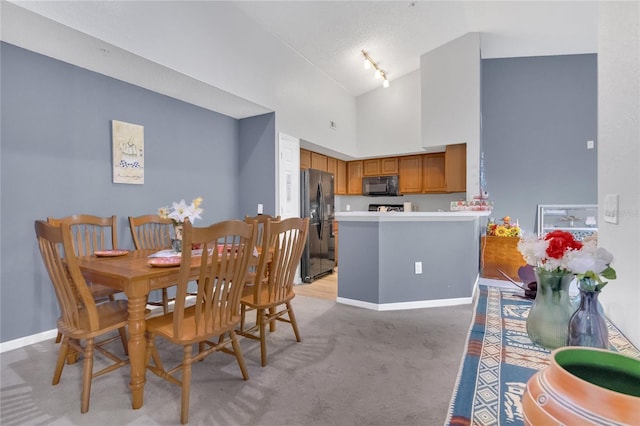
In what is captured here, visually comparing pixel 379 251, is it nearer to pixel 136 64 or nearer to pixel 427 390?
pixel 427 390

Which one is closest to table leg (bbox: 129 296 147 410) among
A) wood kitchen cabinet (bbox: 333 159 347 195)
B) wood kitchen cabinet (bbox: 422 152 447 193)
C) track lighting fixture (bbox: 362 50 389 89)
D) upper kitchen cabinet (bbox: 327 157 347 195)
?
track lighting fixture (bbox: 362 50 389 89)

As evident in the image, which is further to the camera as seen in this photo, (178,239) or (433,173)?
(433,173)

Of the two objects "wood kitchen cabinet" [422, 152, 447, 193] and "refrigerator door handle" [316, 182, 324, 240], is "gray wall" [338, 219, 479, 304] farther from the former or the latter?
"wood kitchen cabinet" [422, 152, 447, 193]

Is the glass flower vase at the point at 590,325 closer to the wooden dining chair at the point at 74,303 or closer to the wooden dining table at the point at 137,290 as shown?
the wooden dining table at the point at 137,290

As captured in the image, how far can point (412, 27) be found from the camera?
3.93 m

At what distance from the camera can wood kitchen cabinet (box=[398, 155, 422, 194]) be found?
18.4ft

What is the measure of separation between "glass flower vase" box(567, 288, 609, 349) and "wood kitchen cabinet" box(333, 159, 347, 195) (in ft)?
17.9

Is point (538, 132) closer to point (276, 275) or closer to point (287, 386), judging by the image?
point (276, 275)

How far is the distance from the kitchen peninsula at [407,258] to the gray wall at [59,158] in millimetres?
2061

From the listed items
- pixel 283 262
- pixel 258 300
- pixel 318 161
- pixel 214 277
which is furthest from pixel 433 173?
pixel 214 277

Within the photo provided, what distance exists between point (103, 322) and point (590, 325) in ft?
7.07

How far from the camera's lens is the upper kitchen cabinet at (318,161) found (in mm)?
5281

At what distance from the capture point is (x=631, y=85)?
0.90 meters

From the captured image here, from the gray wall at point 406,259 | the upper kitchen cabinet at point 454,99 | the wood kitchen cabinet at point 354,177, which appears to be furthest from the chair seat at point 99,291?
the wood kitchen cabinet at point 354,177
